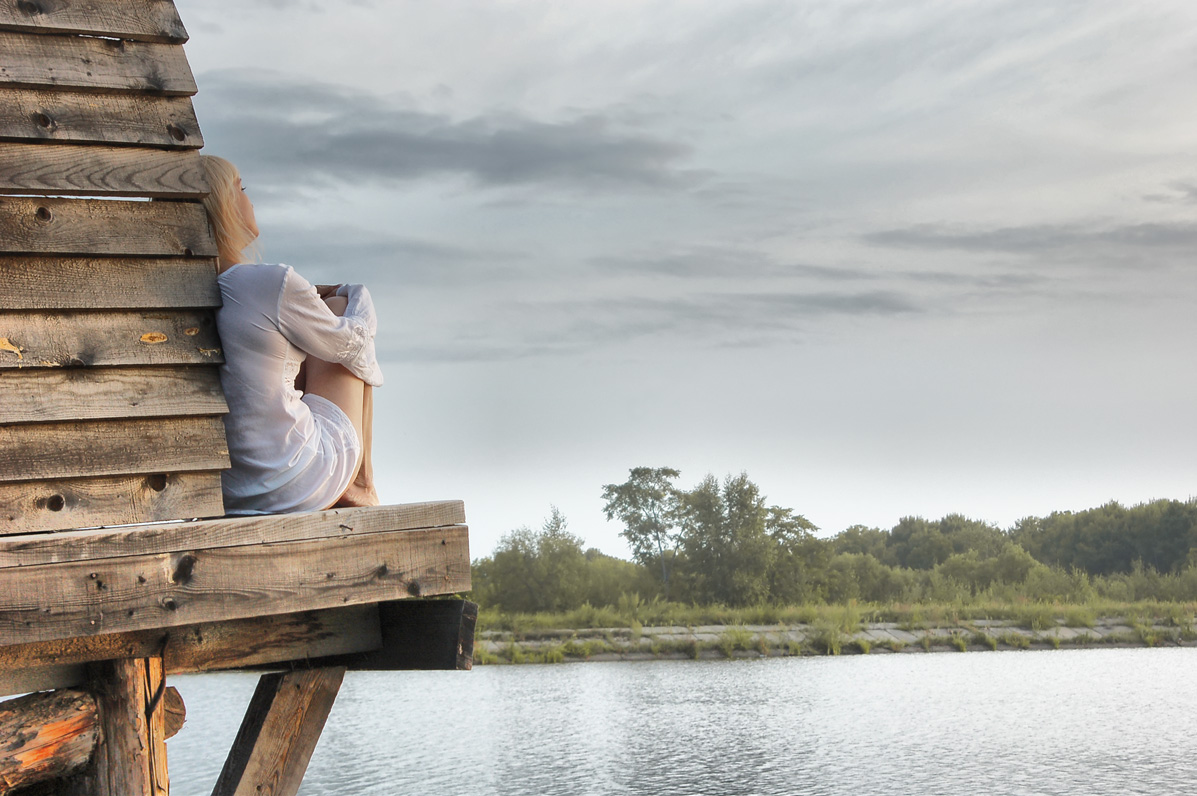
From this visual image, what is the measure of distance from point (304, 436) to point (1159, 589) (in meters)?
19.2

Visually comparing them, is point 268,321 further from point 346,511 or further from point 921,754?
point 921,754

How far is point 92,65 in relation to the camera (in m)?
2.29

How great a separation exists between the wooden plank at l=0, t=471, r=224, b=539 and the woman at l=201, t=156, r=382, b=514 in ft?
0.36

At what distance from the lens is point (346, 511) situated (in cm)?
203

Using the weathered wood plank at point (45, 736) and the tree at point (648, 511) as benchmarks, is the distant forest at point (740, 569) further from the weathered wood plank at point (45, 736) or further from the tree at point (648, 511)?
the weathered wood plank at point (45, 736)

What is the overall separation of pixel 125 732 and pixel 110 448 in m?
0.58

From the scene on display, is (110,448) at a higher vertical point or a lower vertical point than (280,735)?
higher

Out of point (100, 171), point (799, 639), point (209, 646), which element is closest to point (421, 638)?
point (209, 646)

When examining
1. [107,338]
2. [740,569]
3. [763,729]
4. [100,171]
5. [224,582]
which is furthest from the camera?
[740,569]

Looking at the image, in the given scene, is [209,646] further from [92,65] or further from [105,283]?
[92,65]

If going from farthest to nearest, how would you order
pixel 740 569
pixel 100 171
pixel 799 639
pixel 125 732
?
pixel 740 569
pixel 799 639
pixel 100 171
pixel 125 732

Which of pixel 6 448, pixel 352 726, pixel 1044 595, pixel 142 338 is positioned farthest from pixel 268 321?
pixel 1044 595

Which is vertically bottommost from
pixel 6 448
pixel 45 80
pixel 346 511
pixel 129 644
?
pixel 129 644

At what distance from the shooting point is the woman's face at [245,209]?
2400mm
